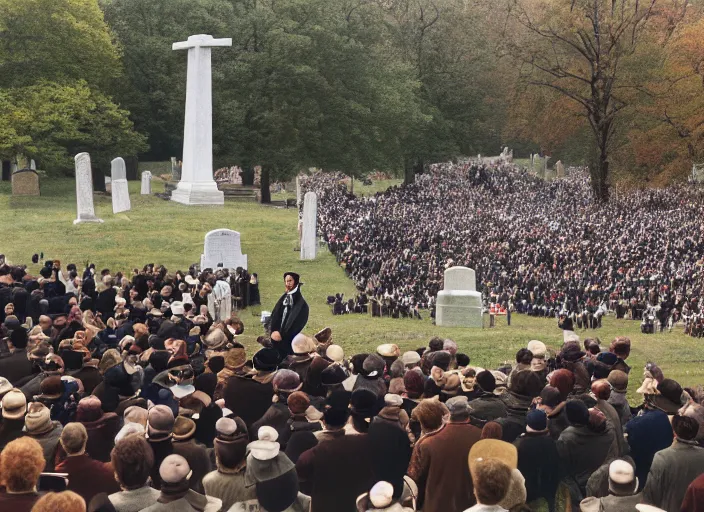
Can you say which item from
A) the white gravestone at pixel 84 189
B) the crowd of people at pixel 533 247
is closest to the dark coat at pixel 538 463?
the crowd of people at pixel 533 247

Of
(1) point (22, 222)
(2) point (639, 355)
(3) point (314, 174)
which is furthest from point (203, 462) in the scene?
(3) point (314, 174)

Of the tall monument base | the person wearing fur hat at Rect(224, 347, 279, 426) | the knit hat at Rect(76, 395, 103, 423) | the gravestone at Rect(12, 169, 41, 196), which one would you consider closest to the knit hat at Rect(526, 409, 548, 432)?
the person wearing fur hat at Rect(224, 347, 279, 426)

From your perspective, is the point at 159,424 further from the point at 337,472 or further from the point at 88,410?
the point at 337,472

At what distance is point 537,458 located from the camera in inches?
277

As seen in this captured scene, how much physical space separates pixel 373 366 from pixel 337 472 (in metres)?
2.04

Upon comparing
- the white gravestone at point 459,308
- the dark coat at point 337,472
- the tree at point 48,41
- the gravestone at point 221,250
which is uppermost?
the tree at point 48,41

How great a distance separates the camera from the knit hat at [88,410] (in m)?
7.31

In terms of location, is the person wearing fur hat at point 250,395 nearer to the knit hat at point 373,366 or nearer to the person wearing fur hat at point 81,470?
the knit hat at point 373,366

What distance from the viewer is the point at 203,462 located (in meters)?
6.85

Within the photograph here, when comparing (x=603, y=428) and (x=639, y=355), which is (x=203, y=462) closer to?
(x=603, y=428)

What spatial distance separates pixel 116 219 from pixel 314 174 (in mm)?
38587

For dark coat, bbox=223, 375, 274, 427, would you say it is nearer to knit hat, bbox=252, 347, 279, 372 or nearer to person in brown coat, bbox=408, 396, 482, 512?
knit hat, bbox=252, 347, 279, 372

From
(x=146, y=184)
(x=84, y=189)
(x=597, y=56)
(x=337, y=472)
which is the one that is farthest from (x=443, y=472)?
(x=597, y=56)

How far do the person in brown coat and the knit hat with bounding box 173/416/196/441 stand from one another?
1587 mm
